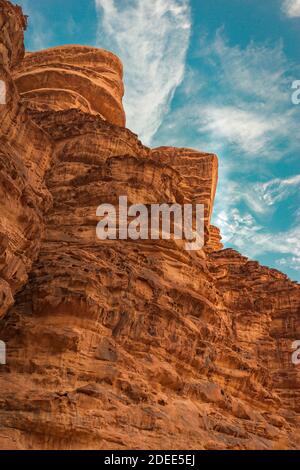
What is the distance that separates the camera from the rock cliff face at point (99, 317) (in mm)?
15070

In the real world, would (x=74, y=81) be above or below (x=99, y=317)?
above

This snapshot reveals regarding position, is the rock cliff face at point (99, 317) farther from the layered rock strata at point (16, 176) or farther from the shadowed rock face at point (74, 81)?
the shadowed rock face at point (74, 81)

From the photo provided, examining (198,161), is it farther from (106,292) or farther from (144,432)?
(144,432)

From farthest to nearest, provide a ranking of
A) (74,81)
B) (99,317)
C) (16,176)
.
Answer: (74,81) → (16,176) → (99,317)

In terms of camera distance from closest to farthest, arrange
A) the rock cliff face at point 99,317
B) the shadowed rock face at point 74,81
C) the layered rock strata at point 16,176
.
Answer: the rock cliff face at point 99,317 → the layered rock strata at point 16,176 → the shadowed rock face at point 74,81

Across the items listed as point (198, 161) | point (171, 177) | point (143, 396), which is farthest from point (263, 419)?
point (198, 161)

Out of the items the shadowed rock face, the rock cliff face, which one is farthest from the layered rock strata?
the shadowed rock face

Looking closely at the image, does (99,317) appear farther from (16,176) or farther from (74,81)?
(74,81)

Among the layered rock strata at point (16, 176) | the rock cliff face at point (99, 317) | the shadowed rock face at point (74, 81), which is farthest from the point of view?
the shadowed rock face at point (74, 81)

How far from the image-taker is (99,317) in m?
17.8

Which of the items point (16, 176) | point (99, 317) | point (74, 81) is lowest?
point (99, 317)

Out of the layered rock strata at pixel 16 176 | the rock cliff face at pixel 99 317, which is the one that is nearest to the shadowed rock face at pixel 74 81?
the rock cliff face at pixel 99 317

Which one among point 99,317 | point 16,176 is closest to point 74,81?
point 16,176

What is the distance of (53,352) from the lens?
1631 cm
